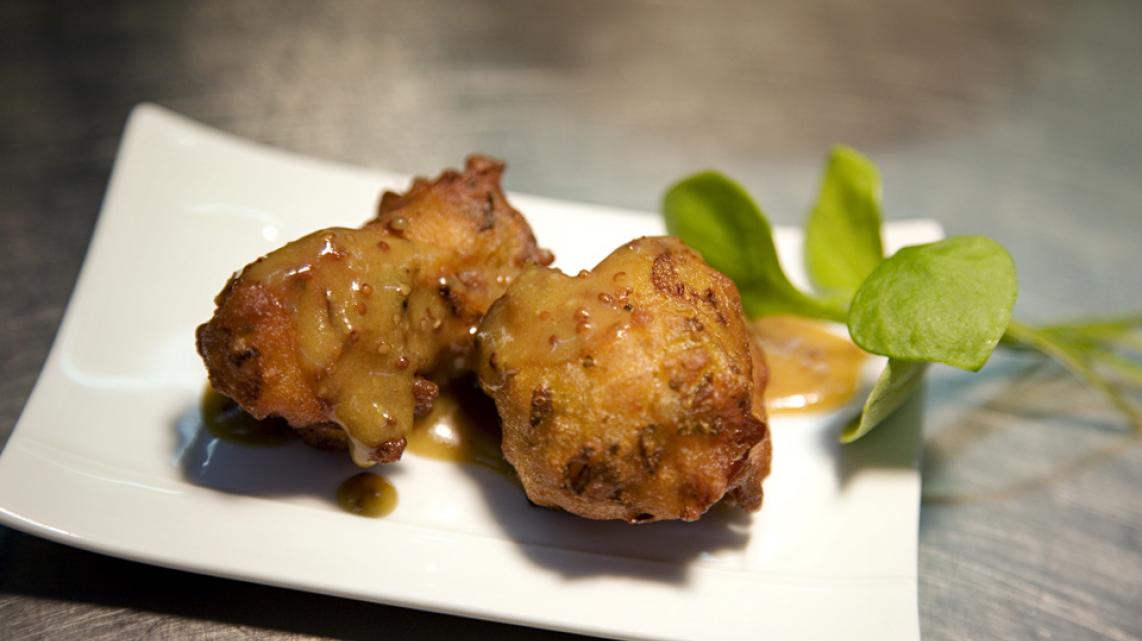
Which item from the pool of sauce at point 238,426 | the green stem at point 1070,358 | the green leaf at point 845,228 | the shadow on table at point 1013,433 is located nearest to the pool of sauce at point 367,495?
the pool of sauce at point 238,426

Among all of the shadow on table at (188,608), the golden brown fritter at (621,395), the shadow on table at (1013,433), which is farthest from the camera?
the shadow on table at (1013,433)

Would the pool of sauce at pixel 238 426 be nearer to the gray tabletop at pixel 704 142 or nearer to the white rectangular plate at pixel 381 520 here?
the white rectangular plate at pixel 381 520

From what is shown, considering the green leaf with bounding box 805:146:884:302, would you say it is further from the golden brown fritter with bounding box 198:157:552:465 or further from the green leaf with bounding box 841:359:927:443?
the golden brown fritter with bounding box 198:157:552:465

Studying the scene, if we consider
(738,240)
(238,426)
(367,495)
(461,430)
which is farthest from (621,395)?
(238,426)

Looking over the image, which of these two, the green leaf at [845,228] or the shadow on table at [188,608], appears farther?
the green leaf at [845,228]

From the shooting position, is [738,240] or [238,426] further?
[738,240]

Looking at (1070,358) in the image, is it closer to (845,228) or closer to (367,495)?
(845,228)
